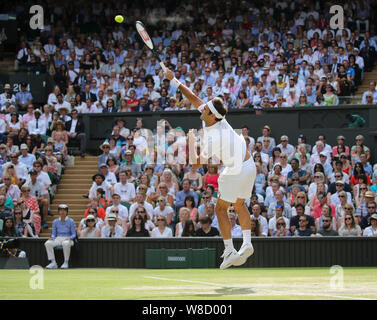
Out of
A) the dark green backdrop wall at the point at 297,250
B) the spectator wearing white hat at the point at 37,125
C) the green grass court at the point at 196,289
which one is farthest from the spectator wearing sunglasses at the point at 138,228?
the spectator wearing white hat at the point at 37,125

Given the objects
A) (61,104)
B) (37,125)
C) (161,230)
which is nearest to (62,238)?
(161,230)

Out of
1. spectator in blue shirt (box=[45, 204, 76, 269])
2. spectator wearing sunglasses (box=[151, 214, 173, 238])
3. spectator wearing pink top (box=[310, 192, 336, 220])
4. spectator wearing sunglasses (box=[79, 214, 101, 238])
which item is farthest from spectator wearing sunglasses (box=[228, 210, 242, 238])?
spectator in blue shirt (box=[45, 204, 76, 269])

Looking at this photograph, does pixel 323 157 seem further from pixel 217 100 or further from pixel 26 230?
pixel 217 100

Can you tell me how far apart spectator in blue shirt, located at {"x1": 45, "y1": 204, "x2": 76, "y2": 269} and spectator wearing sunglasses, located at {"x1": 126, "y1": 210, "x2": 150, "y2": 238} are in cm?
131

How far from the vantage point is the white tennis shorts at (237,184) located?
950 cm

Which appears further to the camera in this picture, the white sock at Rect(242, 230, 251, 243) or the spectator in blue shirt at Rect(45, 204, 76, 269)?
the spectator in blue shirt at Rect(45, 204, 76, 269)

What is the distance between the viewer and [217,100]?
30.2 ft

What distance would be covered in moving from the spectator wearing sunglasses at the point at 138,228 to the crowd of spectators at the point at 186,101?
32 millimetres

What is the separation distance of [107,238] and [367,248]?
219 inches

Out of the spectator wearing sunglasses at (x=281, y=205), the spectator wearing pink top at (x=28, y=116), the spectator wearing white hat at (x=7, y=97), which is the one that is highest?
the spectator wearing white hat at (x=7, y=97)

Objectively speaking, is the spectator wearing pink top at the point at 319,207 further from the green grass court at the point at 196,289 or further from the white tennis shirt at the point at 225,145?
the white tennis shirt at the point at 225,145

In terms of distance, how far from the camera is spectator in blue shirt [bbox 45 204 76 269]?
15.4 meters

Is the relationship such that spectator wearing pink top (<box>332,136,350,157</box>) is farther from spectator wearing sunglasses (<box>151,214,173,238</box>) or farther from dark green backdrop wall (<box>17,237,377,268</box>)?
spectator wearing sunglasses (<box>151,214,173,238</box>)
